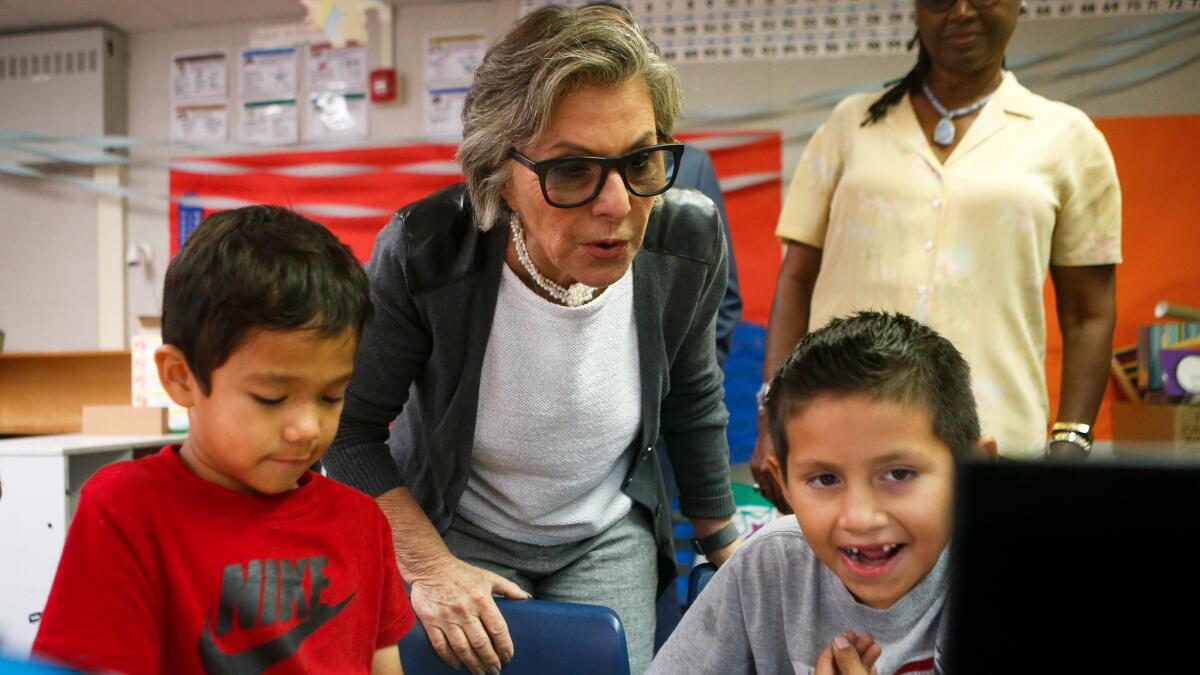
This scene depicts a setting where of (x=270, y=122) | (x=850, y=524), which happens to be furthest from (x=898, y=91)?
(x=270, y=122)

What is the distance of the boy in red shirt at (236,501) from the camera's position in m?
0.81

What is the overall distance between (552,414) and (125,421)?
2.29 meters

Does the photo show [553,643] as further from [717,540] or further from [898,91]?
[898,91]

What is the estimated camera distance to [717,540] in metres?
1.53

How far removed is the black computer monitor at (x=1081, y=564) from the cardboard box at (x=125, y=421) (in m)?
3.16

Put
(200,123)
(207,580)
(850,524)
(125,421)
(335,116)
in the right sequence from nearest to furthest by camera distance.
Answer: (207,580)
(850,524)
(125,421)
(335,116)
(200,123)

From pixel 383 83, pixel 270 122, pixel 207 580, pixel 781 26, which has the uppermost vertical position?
pixel 781 26

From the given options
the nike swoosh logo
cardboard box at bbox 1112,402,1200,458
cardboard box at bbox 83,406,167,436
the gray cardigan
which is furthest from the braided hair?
cardboard box at bbox 83,406,167,436

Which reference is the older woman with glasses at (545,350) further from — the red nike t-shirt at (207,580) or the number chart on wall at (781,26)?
the number chart on wall at (781,26)

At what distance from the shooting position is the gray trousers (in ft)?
4.69

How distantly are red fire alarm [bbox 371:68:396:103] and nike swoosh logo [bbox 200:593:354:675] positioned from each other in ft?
12.1

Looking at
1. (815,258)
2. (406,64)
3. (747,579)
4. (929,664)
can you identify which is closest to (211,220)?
(747,579)

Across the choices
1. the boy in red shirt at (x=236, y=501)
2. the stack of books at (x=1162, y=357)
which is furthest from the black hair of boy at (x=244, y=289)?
the stack of books at (x=1162, y=357)

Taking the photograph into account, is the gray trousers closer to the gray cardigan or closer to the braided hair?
the gray cardigan
